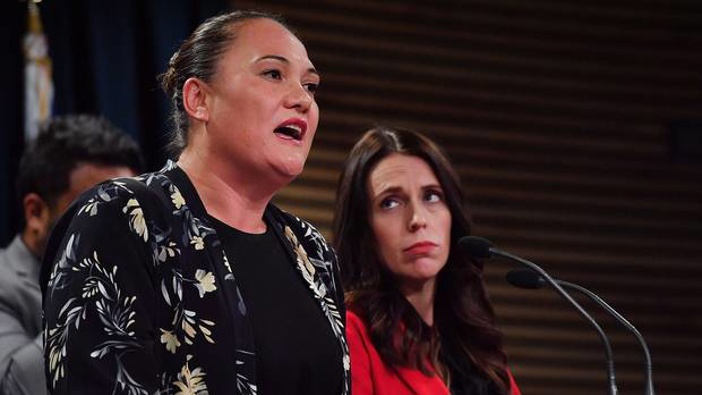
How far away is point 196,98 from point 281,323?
49 centimetres

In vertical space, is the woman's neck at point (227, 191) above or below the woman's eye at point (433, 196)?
above

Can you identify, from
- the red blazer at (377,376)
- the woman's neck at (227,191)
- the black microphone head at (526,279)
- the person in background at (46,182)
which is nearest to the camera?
the woman's neck at (227,191)

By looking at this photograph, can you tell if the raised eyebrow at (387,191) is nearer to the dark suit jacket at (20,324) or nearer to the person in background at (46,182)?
the person in background at (46,182)

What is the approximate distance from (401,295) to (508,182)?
2447 millimetres

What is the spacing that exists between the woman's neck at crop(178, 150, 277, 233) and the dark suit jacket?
1.01 m

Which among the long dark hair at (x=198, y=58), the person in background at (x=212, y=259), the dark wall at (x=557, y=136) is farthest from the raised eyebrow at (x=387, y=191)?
the dark wall at (x=557, y=136)

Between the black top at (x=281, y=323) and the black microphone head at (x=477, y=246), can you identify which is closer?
the black top at (x=281, y=323)

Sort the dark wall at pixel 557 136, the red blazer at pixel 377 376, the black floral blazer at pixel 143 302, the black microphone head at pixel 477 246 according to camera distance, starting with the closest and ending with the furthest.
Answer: the black floral blazer at pixel 143 302
the black microphone head at pixel 477 246
the red blazer at pixel 377 376
the dark wall at pixel 557 136

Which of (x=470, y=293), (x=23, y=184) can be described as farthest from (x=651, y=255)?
(x=23, y=184)

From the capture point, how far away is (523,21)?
5953 millimetres

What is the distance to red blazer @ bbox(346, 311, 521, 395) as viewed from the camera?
10.8ft

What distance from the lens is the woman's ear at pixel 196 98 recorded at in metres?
2.56

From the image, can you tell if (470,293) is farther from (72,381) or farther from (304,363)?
(72,381)

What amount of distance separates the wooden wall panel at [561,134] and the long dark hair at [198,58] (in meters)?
2.91
